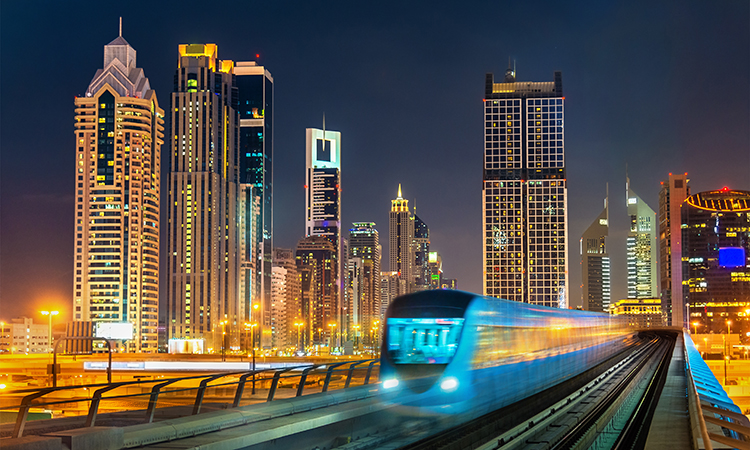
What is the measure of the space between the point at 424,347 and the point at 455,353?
1134mm

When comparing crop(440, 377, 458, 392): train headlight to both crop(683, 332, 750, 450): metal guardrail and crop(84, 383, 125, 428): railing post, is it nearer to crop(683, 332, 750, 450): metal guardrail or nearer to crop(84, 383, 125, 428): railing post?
crop(683, 332, 750, 450): metal guardrail

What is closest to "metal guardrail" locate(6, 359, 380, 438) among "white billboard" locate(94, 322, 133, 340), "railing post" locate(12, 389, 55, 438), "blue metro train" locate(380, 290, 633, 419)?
"railing post" locate(12, 389, 55, 438)

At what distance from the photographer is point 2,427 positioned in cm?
1160

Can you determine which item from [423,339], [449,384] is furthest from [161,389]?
[423,339]

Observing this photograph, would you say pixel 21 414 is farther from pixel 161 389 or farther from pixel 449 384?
pixel 449 384

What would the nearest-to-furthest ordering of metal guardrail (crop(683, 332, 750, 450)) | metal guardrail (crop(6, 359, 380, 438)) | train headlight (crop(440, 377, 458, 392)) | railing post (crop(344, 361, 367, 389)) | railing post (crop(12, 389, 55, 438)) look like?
metal guardrail (crop(683, 332, 750, 450)) → railing post (crop(12, 389, 55, 438)) → metal guardrail (crop(6, 359, 380, 438)) → train headlight (crop(440, 377, 458, 392)) → railing post (crop(344, 361, 367, 389))

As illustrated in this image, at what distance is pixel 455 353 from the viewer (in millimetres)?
21922

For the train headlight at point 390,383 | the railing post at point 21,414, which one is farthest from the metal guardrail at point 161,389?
the train headlight at point 390,383

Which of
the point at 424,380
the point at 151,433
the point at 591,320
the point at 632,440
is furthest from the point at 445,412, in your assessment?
the point at 591,320

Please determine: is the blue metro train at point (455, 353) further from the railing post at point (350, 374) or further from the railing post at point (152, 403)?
the railing post at point (152, 403)

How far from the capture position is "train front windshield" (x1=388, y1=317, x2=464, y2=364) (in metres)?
22.2

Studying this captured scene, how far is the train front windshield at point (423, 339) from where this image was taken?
2217 centimetres

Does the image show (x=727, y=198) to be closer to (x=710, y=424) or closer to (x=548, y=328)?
(x=548, y=328)

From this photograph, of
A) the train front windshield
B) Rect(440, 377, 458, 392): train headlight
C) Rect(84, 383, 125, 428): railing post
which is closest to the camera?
Rect(84, 383, 125, 428): railing post
